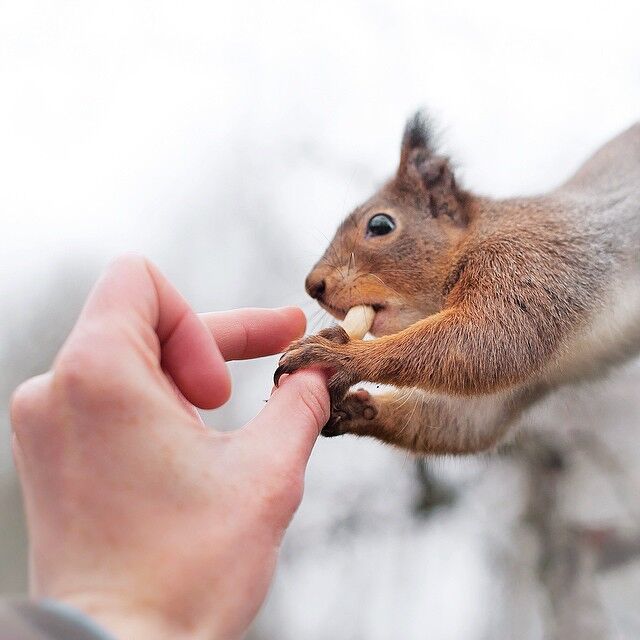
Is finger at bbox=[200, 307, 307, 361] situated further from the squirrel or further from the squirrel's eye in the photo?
the squirrel's eye

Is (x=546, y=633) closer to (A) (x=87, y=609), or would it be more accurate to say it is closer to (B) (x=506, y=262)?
(B) (x=506, y=262)

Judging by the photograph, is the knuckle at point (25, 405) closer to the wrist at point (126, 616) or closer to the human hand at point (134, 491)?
the human hand at point (134, 491)

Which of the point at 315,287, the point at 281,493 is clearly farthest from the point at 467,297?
the point at 281,493

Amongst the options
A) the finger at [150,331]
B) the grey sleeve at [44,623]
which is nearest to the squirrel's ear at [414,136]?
the finger at [150,331]

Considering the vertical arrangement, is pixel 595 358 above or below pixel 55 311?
above

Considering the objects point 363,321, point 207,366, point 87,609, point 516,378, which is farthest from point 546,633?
point 87,609

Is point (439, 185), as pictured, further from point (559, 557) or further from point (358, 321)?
point (559, 557)

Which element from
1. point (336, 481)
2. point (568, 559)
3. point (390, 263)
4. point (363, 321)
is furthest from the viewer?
point (336, 481)

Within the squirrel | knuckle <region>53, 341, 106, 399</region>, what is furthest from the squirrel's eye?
knuckle <region>53, 341, 106, 399</region>
